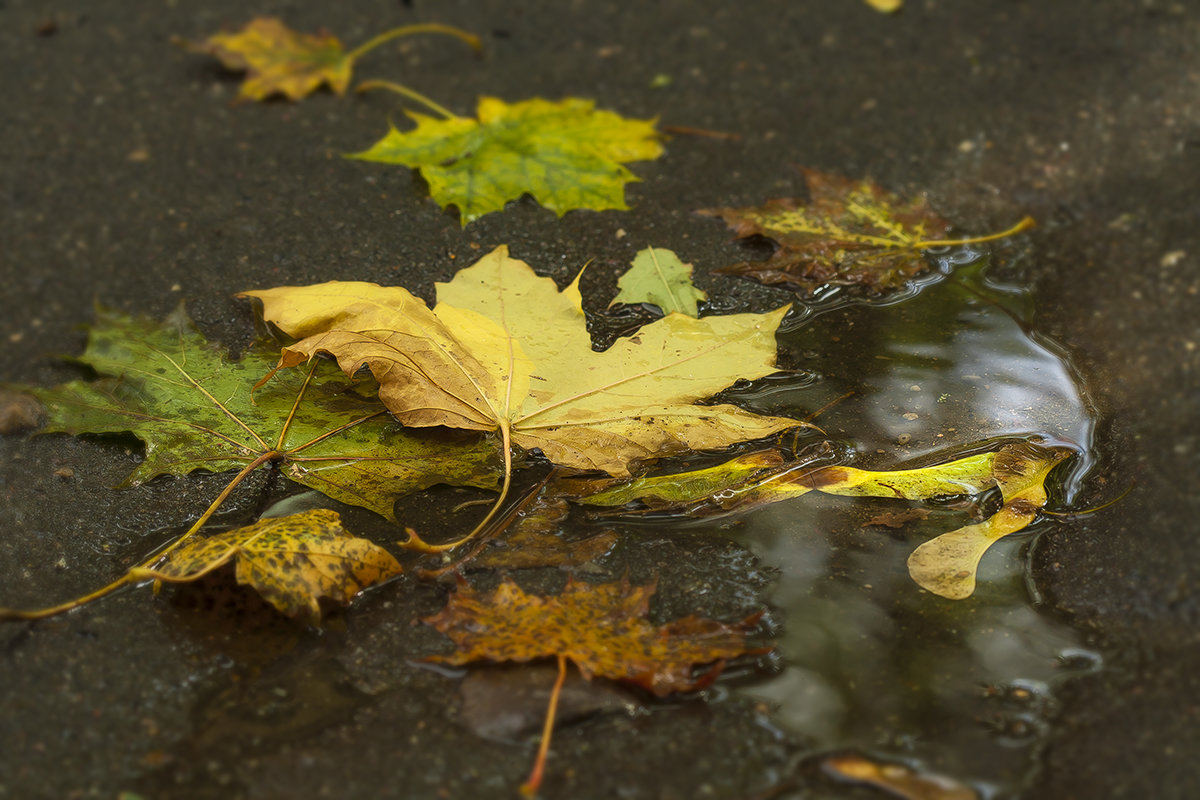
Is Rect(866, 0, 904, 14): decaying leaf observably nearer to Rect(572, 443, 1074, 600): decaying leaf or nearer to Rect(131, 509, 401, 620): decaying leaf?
Rect(572, 443, 1074, 600): decaying leaf

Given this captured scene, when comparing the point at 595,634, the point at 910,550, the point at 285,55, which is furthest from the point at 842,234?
the point at 285,55

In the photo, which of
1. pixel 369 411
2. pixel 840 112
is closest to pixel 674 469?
pixel 369 411

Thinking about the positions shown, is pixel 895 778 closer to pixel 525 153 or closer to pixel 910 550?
pixel 910 550

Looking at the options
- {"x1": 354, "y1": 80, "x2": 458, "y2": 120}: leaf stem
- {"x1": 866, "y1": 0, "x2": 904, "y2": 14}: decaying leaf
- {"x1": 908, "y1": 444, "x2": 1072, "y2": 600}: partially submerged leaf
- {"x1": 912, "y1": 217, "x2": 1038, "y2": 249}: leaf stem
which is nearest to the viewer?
{"x1": 908, "y1": 444, "x2": 1072, "y2": 600}: partially submerged leaf

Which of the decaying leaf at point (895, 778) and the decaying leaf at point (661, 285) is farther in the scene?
the decaying leaf at point (661, 285)

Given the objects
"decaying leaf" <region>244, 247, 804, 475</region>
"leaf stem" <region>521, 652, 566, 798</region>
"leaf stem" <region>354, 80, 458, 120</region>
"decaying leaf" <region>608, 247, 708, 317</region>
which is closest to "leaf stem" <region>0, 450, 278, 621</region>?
"decaying leaf" <region>244, 247, 804, 475</region>

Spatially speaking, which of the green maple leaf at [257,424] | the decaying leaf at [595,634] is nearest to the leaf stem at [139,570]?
the green maple leaf at [257,424]

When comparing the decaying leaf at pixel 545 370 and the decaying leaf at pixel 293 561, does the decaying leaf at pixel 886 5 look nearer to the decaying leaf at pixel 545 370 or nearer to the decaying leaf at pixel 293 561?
the decaying leaf at pixel 545 370
